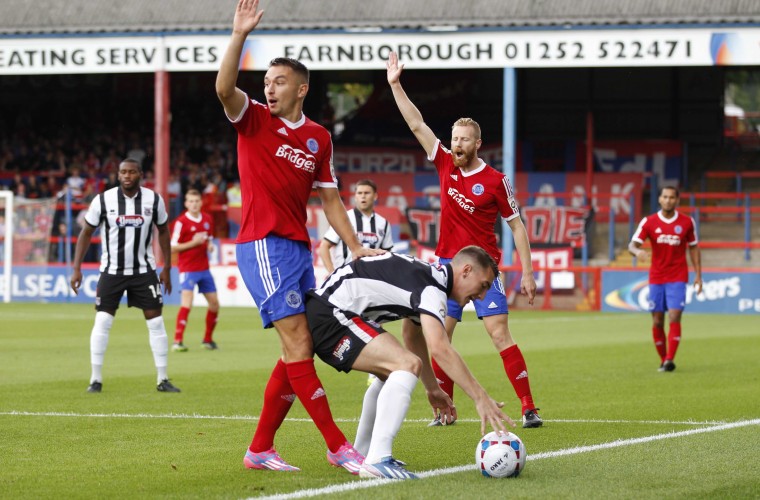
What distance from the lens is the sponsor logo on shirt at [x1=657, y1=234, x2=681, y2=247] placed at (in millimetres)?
14484

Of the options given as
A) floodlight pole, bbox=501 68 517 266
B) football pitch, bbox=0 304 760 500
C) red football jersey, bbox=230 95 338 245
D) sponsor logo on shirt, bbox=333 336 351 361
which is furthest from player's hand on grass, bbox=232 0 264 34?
floodlight pole, bbox=501 68 517 266

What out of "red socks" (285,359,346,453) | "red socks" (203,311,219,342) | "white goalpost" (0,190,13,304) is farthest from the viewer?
"white goalpost" (0,190,13,304)

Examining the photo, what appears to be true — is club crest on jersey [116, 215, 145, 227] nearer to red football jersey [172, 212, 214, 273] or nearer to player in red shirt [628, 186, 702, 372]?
player in red shirt [628, 186, 702, 372]

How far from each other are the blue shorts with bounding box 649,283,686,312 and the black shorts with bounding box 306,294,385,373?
321 inches

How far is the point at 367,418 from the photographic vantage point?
7297 millimetres

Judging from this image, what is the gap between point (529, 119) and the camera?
123 ft

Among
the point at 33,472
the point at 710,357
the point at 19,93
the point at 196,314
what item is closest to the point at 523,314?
the point at 196,314

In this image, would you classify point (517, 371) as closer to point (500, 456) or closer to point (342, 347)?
point (500, 456)

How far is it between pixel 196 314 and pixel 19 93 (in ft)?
56.8

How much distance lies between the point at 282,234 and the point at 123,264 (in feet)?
17.1

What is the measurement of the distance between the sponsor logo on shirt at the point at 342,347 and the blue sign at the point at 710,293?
60.9 feet

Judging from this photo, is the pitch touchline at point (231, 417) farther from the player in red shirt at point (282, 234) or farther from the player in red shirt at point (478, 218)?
the player in red shirt at point (282, 234)

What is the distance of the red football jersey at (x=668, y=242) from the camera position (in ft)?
47.5

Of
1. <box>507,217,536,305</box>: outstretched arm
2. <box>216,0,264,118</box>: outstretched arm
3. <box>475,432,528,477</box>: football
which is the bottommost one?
<box>475,432,528,477</box>: football
